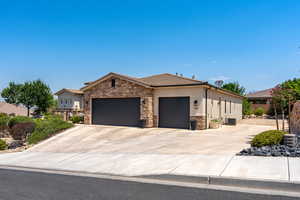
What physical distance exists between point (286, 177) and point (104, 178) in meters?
4.58

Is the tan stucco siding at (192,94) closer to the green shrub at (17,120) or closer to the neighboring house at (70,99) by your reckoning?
the green shrub at (17,120)

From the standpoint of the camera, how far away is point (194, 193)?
534cm

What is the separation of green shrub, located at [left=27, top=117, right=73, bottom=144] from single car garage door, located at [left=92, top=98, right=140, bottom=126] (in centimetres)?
302

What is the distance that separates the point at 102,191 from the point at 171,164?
2694 millimetres

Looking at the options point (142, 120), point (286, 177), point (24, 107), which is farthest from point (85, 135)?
point (24, 107)

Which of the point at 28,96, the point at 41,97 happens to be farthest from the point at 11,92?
the point at 41,97

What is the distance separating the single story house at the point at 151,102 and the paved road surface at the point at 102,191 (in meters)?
11.1

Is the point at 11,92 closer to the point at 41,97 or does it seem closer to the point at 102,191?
the point at 41,97

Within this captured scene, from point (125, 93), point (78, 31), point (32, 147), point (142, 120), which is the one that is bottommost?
point (32, 147)

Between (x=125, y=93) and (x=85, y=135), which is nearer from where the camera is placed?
(x=85, y=135)

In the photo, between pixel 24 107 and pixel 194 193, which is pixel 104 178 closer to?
pixel 194 193

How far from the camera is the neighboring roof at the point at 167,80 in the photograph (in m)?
18.0

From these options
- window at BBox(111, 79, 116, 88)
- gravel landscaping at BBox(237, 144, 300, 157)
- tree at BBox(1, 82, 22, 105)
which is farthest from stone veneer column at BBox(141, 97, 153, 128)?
tree at BBox(1, 82, 22, 105)

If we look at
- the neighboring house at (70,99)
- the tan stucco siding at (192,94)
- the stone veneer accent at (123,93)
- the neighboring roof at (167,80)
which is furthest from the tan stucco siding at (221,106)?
the neighboring house at (70,99)
